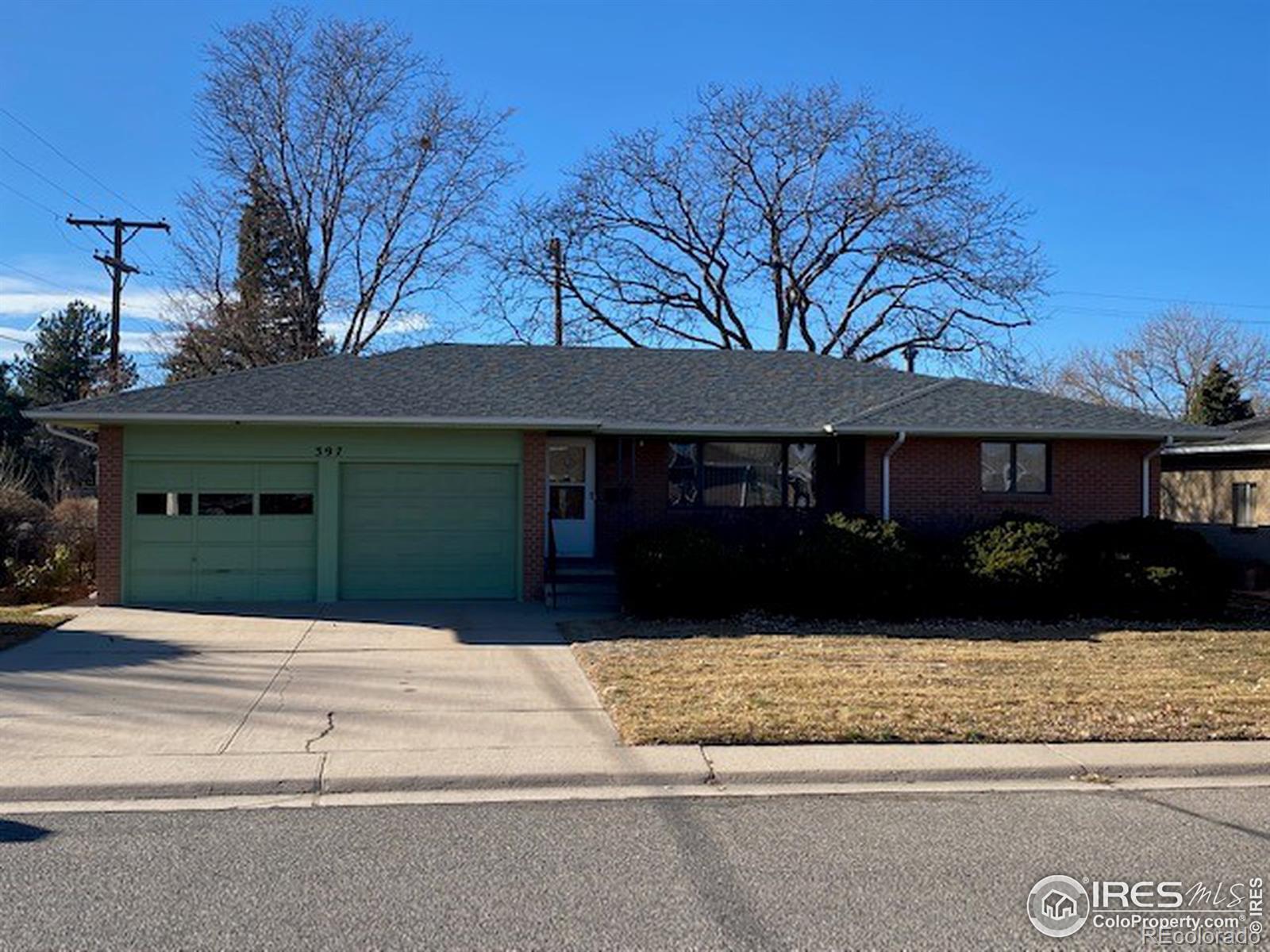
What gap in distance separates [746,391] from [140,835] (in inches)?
554

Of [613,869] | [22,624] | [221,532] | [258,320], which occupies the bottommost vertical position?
[613,869]

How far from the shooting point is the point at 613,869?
18.0ft

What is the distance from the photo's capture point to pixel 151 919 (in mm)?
4801

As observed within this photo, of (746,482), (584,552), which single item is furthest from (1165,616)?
(584,552)

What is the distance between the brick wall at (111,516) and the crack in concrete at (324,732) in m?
8.18

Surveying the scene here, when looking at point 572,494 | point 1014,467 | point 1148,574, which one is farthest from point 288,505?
point 1148,574

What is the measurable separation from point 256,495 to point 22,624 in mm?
3551

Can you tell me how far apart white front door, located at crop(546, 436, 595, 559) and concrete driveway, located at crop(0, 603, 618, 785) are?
12.5ft

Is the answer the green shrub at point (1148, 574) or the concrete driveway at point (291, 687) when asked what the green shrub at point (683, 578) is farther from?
the green shrub at point (1148, 574)

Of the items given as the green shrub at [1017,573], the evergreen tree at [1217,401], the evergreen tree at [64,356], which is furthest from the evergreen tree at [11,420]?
the evergreen tree at [1217,401]

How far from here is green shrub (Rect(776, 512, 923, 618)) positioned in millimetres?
14555

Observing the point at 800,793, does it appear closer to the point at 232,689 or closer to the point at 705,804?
the point at 705,804

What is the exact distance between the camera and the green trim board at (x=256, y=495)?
624 inches

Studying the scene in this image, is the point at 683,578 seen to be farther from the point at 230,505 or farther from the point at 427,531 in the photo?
the point at 230,505
